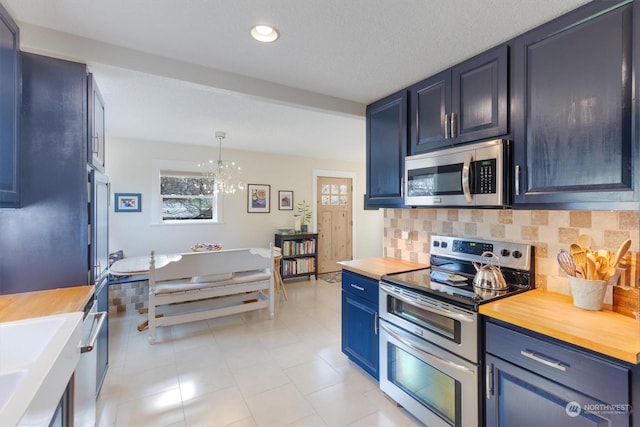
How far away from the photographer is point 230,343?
2.93m

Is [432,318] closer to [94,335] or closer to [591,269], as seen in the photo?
[591,269]

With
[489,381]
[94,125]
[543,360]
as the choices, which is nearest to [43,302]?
[94,125]

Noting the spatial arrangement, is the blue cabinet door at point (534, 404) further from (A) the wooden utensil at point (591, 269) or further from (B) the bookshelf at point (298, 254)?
(B) the bookshelf at point (298, 254)

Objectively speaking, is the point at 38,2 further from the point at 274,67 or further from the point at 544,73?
the point at 544,73

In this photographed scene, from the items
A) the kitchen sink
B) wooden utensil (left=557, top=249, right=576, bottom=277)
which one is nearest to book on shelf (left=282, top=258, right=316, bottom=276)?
the kitchen sink

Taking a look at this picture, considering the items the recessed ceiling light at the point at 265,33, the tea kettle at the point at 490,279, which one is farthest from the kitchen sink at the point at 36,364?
the tea kettle at the point at 490,279

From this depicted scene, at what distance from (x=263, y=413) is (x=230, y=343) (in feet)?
3.74

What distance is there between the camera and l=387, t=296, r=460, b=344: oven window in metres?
1.59

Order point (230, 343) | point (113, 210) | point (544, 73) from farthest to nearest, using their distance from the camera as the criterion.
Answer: point (113, 210) → point (230, 343) → point (544, 73)

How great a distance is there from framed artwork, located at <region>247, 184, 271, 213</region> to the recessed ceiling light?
353cm

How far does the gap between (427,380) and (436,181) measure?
4.21 feet

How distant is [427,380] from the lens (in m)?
1.75

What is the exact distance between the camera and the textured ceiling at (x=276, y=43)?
1.42 meters

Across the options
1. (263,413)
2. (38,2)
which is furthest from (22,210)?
(263,413)
